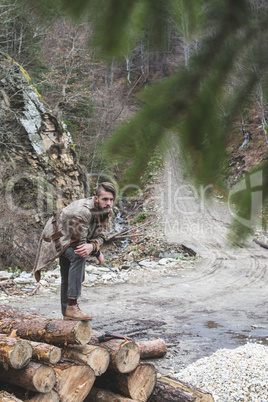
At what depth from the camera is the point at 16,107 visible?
1364 centimetres

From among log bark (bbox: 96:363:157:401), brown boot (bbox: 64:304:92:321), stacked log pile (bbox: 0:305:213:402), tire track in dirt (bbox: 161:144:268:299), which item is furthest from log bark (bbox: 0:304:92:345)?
tire track in dirt (bbox: 161:144:268:299)

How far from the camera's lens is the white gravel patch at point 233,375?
3.36 meters

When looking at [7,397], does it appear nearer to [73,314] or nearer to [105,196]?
[73,314]

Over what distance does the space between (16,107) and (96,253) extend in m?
10.8

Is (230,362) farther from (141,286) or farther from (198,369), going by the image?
(141,286)

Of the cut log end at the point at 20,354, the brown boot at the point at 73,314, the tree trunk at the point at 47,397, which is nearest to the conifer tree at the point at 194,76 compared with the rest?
the cut log end at the point at 20,354

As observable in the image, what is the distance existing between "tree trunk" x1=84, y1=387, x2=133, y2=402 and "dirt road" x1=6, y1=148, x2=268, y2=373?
1328 mm

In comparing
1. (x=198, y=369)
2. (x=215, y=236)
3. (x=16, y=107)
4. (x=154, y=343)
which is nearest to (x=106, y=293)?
(x=154, y=343)

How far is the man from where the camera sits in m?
4.20

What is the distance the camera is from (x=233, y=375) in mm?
3676

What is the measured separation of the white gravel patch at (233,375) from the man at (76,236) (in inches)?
51.6

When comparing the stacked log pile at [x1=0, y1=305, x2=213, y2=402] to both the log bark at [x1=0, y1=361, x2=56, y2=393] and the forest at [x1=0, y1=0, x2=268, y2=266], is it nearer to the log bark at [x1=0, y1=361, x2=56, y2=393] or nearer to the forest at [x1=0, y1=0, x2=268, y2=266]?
the log bark at [x1=0, y1=361, x2=56, y2=393]

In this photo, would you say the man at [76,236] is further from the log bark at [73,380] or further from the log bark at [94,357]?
the log bark at [73,380]

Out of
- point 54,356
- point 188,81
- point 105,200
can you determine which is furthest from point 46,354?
point 188,81
